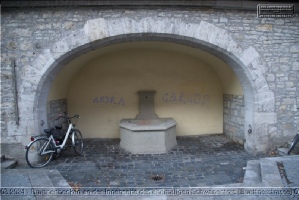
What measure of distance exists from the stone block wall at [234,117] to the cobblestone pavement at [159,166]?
0.30 metres

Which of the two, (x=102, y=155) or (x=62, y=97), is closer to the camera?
(x=102, y=155)

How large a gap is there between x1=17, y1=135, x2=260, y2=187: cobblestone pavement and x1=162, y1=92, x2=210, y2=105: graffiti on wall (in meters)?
1.42

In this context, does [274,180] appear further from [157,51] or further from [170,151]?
[157,51]

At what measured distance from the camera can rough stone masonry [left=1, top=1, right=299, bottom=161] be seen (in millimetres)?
4305

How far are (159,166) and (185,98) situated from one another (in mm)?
2925

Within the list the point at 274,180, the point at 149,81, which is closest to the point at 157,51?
the point at 149,81

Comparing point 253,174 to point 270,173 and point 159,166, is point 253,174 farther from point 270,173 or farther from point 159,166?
point 159,166

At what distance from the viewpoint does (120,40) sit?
4.60 meters

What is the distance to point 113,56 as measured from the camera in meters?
6.54

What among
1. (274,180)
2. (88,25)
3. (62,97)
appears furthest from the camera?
(62,97)

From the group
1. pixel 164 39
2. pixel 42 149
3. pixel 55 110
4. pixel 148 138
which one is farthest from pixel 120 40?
pixel 42 149

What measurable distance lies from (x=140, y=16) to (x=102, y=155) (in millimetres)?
3221

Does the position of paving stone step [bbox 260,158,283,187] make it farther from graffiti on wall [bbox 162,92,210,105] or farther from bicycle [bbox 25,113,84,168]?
bicycle [bbox 25,113,84,168]

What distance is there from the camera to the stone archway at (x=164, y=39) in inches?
169
